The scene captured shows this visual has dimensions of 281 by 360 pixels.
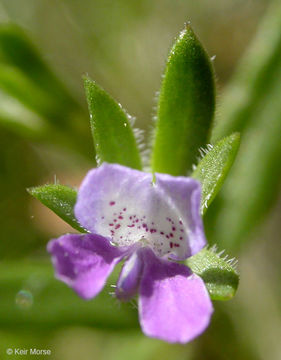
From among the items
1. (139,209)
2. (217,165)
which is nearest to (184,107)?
(217,165)

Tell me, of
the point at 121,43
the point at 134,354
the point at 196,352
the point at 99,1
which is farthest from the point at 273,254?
the point at 99,1

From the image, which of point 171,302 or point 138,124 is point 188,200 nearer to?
point 171,302

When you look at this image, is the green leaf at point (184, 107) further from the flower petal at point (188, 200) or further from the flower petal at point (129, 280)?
the flower petal at point (129, 280)

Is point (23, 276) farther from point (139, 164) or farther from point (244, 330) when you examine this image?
point (244, 330)

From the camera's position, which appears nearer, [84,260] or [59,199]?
[84,260]

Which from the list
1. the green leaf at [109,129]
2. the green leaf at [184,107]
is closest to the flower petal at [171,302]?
the green leaf at [109,129]

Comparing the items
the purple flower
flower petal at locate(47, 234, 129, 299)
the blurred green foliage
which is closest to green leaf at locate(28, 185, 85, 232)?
the purple flower

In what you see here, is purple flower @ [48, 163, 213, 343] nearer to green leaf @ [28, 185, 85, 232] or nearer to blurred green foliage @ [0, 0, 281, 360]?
green leaf @ [28, 185, 85, 232]

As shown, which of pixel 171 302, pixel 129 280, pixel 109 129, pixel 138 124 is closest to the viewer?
pixel 171 302
